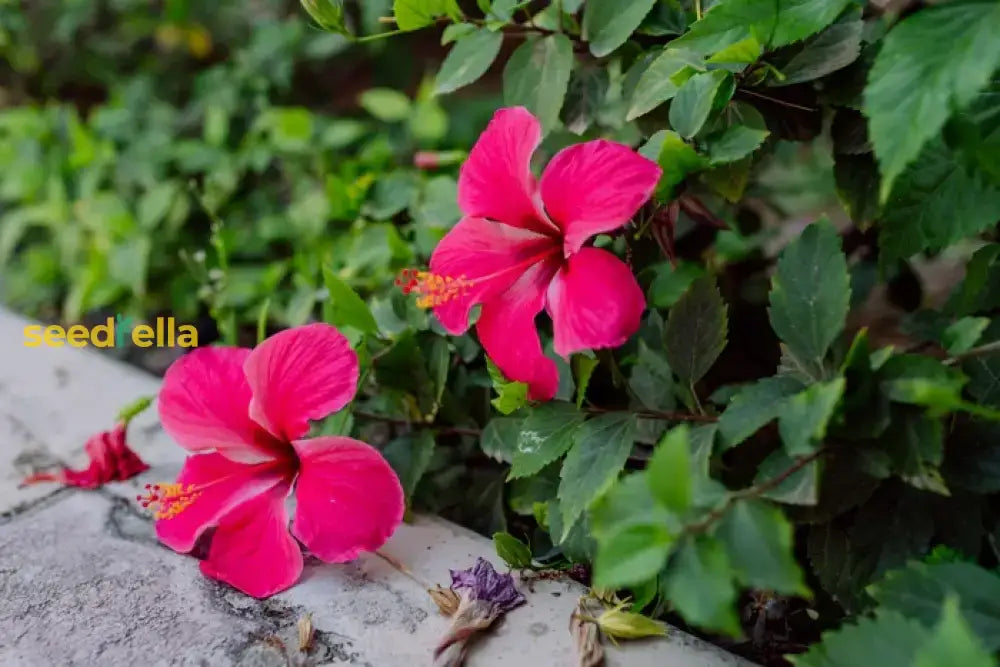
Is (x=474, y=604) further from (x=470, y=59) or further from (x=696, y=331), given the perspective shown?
(x=470, y=59)

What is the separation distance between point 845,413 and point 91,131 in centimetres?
162

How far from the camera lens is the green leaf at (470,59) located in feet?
2.86

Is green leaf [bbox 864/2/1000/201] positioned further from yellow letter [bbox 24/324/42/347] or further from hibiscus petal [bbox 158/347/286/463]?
yellow letter [bbox 24/324/42/347]

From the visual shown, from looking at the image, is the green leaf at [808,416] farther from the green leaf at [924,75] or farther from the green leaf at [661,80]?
the green leaf at [661,80]

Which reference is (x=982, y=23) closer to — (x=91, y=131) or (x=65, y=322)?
(x=65, y=322)

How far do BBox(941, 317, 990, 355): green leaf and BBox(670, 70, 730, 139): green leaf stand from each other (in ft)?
0.78

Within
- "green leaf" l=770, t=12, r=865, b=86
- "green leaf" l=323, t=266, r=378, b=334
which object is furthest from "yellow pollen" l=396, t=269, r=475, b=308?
"green leaf" l=770, t=12, r=865, b=86

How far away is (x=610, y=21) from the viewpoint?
2.74ft

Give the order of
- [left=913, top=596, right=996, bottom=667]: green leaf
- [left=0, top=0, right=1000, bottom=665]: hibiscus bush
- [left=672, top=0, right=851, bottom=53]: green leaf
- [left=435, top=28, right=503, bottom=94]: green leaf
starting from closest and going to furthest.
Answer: [left=913, top=596, right=996, bottom=667]: green leaf < [left=0, top=0, right=1000, bottom=665]: hibiscus bush < [left=672, top=0, right=851, bottom=53]: green leaf < [left=435, top=28, right=503, bottom=94]: green leaf

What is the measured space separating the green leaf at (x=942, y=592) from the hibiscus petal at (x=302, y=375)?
17.8 inches

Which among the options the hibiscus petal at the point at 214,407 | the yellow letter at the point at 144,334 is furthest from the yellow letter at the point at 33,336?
the hibiscus petal at the point at 214,407

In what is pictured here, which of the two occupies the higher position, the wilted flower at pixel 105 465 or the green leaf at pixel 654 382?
the green leaf at pixel 654 382

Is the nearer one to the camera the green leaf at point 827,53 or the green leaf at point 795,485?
the green leaf at point 795,485

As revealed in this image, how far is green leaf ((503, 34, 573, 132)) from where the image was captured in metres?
0.87
